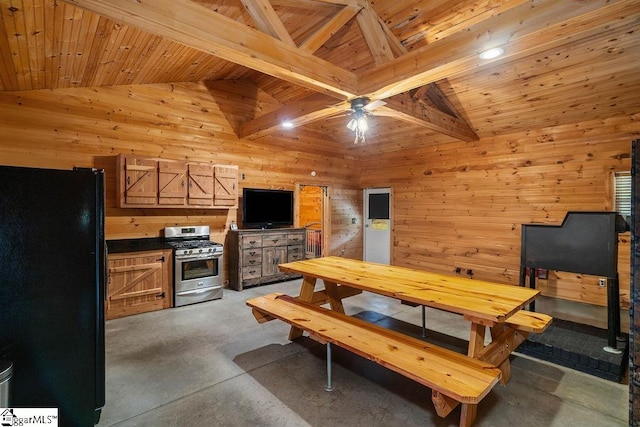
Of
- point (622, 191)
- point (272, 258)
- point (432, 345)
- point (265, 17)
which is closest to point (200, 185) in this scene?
point (272, 258)

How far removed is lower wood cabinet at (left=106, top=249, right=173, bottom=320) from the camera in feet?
12.8

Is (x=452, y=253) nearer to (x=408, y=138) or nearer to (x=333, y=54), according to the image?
(x=408, y=138)

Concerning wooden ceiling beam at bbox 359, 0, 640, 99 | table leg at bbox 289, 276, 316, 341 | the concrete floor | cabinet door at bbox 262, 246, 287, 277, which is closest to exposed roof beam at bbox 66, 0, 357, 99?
wooden ceiling beam at bbox 359, 0, 640, 99

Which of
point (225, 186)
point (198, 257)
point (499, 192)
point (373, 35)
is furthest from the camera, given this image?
point (499, 192)

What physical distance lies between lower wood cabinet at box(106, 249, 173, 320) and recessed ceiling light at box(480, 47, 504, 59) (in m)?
4.38

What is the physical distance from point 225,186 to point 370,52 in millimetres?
3029

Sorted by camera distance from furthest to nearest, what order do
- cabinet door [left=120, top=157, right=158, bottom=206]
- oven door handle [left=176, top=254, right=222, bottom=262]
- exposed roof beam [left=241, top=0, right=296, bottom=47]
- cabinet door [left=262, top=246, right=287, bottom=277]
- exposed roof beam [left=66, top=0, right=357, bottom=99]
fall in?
cabinet door [left=262, top=246, right=287, bottom=277] → oven door handle [left=176, top=254, right=222, bottom=262] → cabinet door [left=120, top=157, right=158, bottom=206] → exposed roof beam [left=241, top=0, right=296, bottom=47] → exposed roof beam [left=66, top=0, right=357, bottom=99]

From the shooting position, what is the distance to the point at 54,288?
1.60 metres

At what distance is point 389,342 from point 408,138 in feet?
16.6

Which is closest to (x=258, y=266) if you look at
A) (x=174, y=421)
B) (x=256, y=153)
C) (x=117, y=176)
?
(x=256, y=153)

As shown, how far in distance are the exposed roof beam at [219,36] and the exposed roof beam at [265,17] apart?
0.36 ft

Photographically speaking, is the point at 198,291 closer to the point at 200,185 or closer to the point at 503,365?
the point at 200,185

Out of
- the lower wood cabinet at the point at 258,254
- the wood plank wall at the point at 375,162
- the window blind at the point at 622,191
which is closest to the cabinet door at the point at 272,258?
the lower wood cabinet at the point at 258,254

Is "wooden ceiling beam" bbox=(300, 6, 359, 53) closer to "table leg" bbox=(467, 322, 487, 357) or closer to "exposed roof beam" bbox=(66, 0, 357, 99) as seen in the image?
A: "exposed roof beam" bbox=(66, 0, 357, 99)
